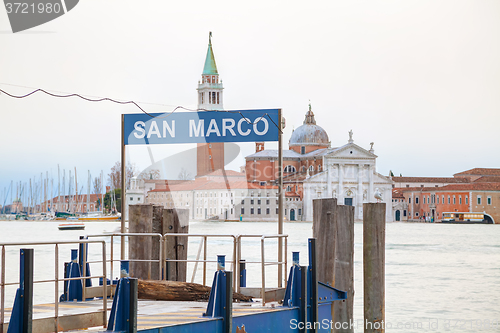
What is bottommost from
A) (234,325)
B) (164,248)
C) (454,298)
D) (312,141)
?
(454,298)

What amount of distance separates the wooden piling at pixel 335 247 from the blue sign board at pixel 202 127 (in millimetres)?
1225

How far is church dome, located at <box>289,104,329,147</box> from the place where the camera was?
387 ft

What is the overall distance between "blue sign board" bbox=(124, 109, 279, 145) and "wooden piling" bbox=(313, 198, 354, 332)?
123cm

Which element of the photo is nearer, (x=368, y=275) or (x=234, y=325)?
(x=234, y=325)

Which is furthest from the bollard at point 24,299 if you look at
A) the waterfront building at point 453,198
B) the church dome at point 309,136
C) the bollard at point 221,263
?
the church dome at point 309,136

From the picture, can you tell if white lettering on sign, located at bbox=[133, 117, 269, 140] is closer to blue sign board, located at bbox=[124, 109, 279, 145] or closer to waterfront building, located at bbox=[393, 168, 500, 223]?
blue sign board, located at bbox=[124, 109, 279, 145]

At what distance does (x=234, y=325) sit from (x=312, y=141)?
11263 cm

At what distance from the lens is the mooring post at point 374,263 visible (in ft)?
29.8

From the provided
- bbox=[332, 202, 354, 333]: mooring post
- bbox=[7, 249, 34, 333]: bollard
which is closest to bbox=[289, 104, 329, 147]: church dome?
bbox=[332, 202, 354, 333]: mooring post

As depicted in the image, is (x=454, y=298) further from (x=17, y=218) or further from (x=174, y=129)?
(x=17, y=218)

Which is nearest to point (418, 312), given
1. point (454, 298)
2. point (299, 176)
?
point (454, 298)

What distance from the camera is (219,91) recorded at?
12888 cm

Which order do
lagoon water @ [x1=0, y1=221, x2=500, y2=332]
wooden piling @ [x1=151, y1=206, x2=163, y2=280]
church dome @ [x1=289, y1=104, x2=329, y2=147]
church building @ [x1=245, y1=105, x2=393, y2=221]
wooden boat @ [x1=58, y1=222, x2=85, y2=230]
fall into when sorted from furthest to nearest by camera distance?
church dome @ [x1=289, y1=104, x2=329, y2=147] < church building @ [x1=245, y1=105, x2=393, y2=221] < wooden boat @ [x1=58, y1=222, x2=85, y2=230] < lagoon water @ [x1=0, y1=221, x2=500, y2=332] < wooden piling @ [x1=151, y1=206, x2=163, y2=280]

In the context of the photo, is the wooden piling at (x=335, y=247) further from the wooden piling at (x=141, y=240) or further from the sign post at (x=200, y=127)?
the wooden piling at (x=141, y=240)
